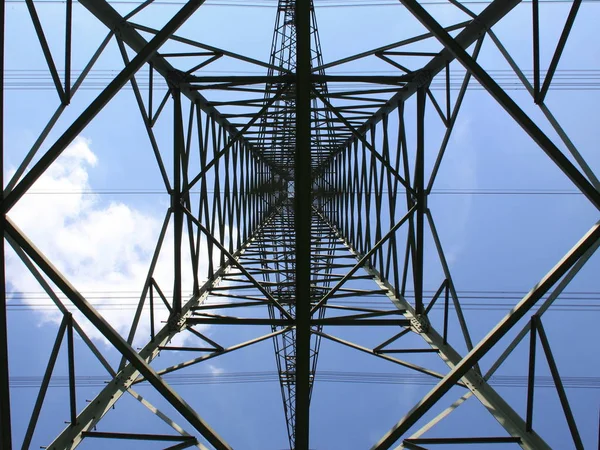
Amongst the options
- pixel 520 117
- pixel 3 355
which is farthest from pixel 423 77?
pixel 3 355

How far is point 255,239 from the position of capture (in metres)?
15.3

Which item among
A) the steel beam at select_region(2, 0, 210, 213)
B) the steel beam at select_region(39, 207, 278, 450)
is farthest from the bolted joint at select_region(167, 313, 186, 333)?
the steel beam at select_region(2, 0, 210, 213)

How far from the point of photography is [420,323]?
26.0 ft

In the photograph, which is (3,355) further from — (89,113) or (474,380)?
(474,380)

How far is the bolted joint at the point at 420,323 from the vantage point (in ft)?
25.6

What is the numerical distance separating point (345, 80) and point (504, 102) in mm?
3564

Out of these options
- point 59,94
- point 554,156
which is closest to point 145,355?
point 59,94

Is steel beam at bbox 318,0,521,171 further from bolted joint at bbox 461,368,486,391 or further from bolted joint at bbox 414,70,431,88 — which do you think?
bolted joint at bbox 461,368,486,391

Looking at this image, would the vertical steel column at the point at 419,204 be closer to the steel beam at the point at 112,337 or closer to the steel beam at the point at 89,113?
the steel beam at the point at 112,337

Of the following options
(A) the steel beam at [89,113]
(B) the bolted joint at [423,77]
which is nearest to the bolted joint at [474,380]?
(B) the bolted joint at [423,77]

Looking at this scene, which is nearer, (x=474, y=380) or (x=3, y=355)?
(x=3, y=355)

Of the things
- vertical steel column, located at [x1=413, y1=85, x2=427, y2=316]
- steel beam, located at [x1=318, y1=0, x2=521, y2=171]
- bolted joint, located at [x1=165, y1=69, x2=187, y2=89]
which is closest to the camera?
steel beam, located at [x1=318, y1=0, x2=521, y2=171]

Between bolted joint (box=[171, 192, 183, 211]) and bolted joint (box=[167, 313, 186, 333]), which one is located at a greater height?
bolted joint (box=[171, 192, 183, 211])

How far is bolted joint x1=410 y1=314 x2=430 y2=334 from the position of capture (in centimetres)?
780
